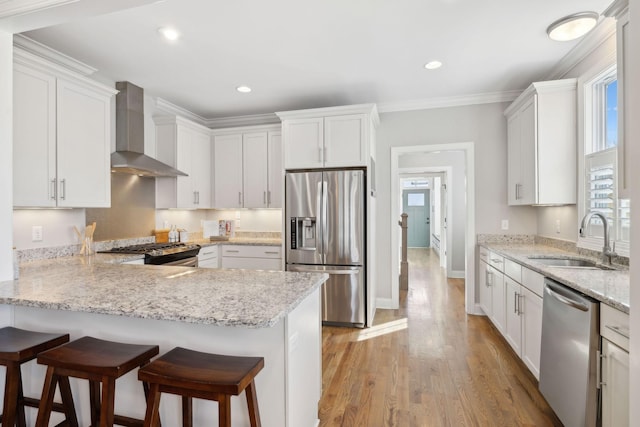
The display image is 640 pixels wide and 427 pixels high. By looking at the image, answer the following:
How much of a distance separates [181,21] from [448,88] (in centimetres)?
277

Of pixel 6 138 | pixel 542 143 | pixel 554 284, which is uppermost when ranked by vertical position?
pixel 542 143

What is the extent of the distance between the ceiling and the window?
0.49 m

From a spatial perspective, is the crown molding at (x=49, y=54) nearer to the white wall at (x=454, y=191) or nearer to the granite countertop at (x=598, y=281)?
the granite countertop at (x=598, y=281)

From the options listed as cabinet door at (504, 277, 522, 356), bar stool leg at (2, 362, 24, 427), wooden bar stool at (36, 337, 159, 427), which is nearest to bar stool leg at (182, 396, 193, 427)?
wooden bar stool at (36, 337, 159, 427)

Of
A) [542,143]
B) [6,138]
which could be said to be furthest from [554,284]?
[6,138]

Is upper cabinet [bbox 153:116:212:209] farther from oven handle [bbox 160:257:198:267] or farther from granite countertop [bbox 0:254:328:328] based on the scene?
granite countertop [bbox 0:254:328:328]

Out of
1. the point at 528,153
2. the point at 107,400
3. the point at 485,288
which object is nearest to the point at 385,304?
the point at 485,288

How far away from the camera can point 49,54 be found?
106 inches

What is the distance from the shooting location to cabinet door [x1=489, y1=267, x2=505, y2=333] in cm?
299

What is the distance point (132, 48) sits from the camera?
269cm

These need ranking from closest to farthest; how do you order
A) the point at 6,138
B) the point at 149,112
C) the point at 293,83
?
the point at 6,138
the point at 293,83
the point at 149,112

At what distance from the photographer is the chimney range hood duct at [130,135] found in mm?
3227

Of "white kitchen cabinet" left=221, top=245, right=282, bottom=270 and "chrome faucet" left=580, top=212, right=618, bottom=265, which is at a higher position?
"chrome faucet" left=580, top=212, right=618, bottom=265

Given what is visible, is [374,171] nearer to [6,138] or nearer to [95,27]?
[95,27]
